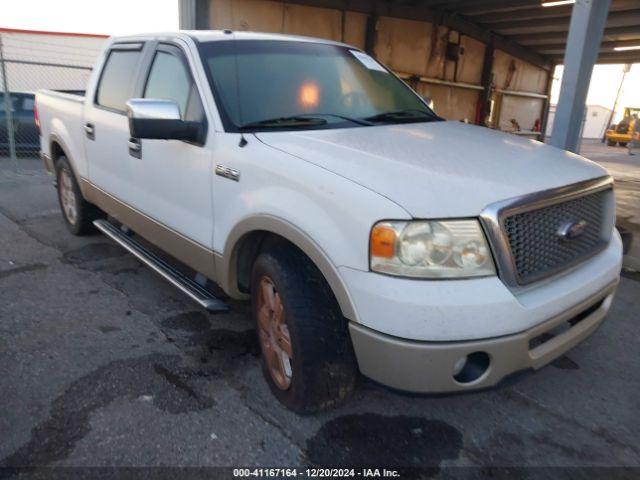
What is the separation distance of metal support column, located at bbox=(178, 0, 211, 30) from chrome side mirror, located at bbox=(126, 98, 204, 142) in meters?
7.44

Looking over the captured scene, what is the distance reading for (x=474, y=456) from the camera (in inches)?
92.4

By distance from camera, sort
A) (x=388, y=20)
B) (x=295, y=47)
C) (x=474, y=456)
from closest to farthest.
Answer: (x=474, y=456) < (x=295, y=47) < (x=388, y=20)

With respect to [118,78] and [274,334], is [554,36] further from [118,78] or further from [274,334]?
[274,334]

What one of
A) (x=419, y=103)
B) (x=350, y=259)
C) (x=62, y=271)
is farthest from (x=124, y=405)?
(x=419, y=103)

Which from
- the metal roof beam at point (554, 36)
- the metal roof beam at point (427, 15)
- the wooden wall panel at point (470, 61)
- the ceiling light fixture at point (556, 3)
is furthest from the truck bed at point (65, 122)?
the metal roof beam at point (554, 36)

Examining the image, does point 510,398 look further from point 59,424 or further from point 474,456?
point 59,424

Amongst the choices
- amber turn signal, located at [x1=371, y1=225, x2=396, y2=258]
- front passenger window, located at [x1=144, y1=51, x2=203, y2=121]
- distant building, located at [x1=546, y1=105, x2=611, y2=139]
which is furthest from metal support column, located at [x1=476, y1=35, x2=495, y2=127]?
distant building, located at [x1=546, y1=105, x2=611, y2=139]

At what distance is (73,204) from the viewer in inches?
202

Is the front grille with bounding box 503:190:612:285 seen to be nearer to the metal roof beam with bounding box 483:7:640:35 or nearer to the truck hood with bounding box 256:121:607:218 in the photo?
the truck hood with bounding box 256:121:607:218

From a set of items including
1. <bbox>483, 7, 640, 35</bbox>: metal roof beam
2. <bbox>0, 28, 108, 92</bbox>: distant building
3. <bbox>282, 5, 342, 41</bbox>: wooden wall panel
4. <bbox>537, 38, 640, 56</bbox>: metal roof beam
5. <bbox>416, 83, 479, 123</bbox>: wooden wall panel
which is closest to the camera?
<bbox>483, 7, 640, 35</bbox>: metal roof beam

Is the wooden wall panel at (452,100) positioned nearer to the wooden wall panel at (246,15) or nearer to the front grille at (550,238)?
the wooden wall panel at (246,15)

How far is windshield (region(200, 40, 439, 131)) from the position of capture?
2896 millimetres

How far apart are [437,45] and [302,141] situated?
12745 mm

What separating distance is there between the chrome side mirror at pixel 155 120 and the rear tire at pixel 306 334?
866 millimetres
